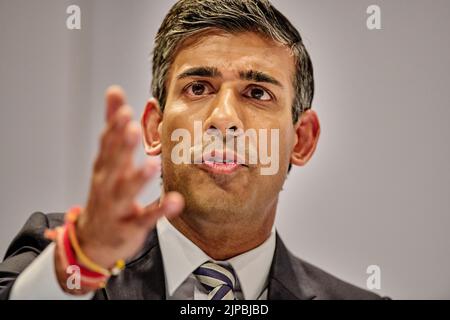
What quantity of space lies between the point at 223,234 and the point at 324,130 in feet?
1.42

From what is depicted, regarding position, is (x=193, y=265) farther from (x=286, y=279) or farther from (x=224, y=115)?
(x=224, y=115)

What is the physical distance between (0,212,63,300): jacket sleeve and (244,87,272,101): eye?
57 centimetres

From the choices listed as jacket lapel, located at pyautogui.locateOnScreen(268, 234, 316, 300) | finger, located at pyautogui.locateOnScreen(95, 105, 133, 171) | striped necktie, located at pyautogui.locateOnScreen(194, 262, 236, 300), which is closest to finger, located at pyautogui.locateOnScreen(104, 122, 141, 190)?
finger, located at pyautogui.locateOnScreen(95, 105, 133, 171)

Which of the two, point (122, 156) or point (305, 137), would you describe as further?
point (305, 137)

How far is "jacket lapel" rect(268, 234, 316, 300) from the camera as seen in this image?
1.55 m

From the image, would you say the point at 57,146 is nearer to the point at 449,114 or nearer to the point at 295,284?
the point at 295,284

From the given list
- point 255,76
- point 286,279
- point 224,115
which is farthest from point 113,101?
point 286,279

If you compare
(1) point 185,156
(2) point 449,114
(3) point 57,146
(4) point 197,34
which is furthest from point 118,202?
(2) point 449,114

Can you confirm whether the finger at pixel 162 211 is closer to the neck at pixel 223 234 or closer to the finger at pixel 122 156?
the finger at pixel 122 156

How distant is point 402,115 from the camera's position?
1.80 m

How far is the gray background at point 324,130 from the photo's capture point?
5.74 ft

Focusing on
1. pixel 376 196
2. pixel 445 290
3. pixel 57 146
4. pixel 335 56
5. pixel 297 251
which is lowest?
pixel 445 290

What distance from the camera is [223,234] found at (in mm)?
1582

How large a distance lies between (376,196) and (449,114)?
325mm
